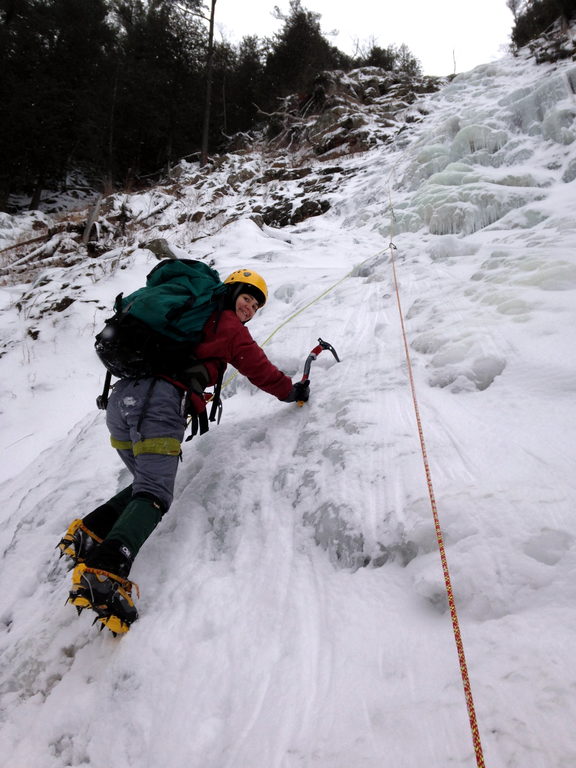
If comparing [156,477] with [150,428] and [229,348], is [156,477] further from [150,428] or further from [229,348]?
[229,348]

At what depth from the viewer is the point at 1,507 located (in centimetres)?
270

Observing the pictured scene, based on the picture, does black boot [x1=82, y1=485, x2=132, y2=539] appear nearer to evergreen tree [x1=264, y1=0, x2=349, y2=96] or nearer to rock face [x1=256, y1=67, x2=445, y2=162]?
rock face [x1=256, y1=67, x2=445, y2=162]

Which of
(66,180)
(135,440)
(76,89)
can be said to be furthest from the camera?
(66,180)

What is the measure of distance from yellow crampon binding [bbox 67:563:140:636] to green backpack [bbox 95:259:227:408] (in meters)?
0.83

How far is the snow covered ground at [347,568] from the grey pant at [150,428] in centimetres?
31

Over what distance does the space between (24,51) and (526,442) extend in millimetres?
20961

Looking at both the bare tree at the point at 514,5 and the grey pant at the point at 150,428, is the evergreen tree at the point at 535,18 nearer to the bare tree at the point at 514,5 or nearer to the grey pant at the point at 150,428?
the bare tree at the point at 514,5

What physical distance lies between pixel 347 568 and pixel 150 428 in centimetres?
97

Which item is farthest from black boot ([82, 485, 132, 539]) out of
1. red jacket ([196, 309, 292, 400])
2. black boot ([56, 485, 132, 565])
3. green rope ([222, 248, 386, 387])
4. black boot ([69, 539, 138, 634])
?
green rope ([222, 248, 386, 387])

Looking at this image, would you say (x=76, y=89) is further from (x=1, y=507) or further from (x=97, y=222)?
(x=1, y=507)

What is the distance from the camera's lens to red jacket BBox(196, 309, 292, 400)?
192cm

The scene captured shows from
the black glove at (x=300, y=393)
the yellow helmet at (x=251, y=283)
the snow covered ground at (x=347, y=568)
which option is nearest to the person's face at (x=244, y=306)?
the yellow helmet at (x=251, y=283)

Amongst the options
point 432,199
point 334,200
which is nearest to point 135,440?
point 432,199

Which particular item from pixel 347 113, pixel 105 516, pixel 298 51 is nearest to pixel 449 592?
pixel 105 516
